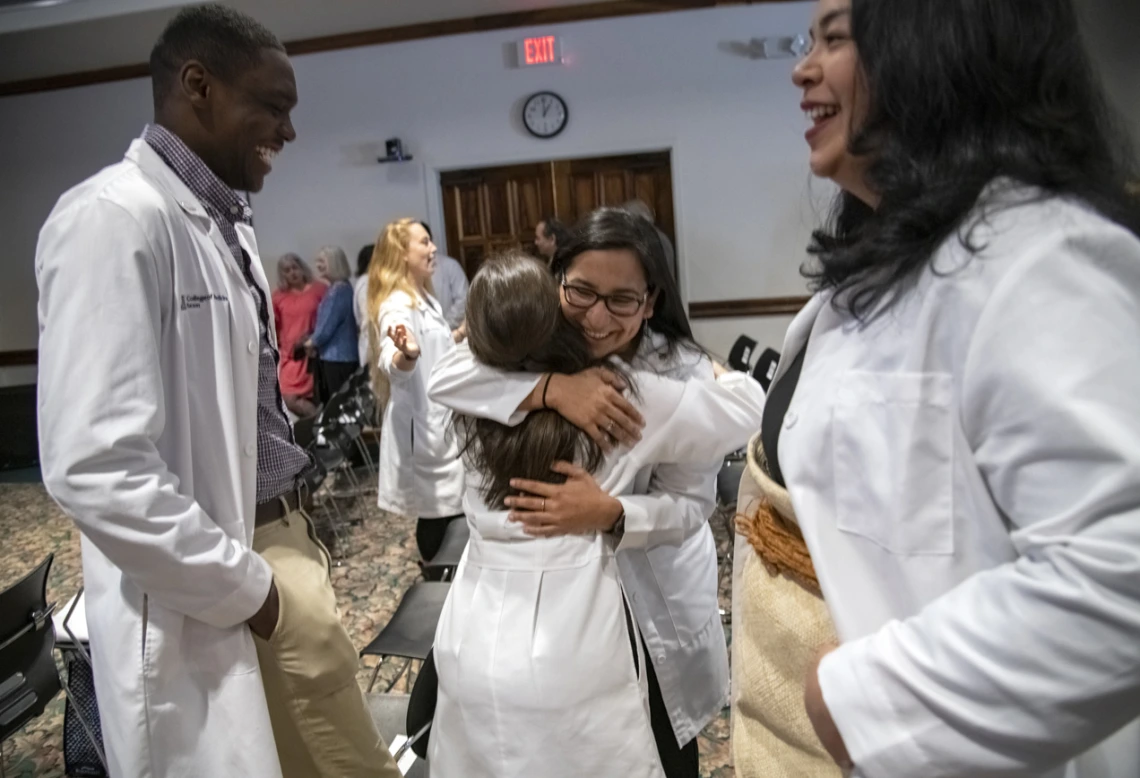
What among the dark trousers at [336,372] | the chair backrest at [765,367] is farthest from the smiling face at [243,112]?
the dark trousers at [336,372]

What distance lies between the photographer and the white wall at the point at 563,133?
5.95 m

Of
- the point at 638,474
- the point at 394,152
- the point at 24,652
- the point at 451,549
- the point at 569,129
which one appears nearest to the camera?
the point at 638,474

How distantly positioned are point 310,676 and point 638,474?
684mm

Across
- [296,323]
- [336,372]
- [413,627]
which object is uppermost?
[296,323]

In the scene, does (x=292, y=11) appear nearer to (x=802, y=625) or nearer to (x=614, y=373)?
(x=614, y=373)

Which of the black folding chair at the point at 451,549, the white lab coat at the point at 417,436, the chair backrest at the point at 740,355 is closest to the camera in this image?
the black folding chair at the point at 451,549

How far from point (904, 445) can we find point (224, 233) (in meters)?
1.18

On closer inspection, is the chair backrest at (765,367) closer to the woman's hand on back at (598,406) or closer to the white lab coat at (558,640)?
the white lab coat at (558,640)

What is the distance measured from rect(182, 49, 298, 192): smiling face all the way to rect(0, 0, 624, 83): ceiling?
16.3ft

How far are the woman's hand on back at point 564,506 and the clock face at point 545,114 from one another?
5.51 meters

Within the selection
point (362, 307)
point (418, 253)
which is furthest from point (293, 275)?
point (418, 253)

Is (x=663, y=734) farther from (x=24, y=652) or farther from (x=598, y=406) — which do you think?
(x=24, y=652)

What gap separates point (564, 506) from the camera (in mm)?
1185

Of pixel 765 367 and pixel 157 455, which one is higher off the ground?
pixel 157 455
